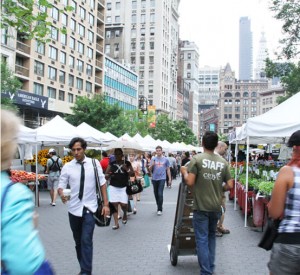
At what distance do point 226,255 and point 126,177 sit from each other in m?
3.15

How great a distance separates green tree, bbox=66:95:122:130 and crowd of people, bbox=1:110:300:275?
126 feet

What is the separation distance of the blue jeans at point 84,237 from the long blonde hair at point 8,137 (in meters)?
3.60

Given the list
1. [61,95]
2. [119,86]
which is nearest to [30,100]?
[61,95]

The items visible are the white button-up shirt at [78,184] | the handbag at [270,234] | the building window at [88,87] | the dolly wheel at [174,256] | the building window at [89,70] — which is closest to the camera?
the handbag at [270,234]

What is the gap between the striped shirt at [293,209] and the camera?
10.6 ft

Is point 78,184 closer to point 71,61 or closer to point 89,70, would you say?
point 71,61

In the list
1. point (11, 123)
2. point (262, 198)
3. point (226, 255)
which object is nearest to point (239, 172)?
point (262, 198)

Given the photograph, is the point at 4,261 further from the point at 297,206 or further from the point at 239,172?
the point at 239,172

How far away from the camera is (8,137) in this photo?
6.06ft

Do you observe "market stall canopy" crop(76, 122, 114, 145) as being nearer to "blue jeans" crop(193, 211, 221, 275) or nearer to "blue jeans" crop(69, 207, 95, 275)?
"blue jeans" crop(69, 207, 95, 275)

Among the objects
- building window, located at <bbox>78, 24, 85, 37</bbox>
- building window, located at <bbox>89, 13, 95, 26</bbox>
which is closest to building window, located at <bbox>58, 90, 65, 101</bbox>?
building window, located at <bbox>78, 24, 85, 37</bbox>

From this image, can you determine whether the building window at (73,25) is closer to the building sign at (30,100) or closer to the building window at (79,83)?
the building window at (79,83)

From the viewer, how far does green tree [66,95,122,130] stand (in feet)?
157

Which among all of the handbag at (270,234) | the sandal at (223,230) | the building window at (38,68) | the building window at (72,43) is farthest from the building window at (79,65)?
the handbag at (270,234)
